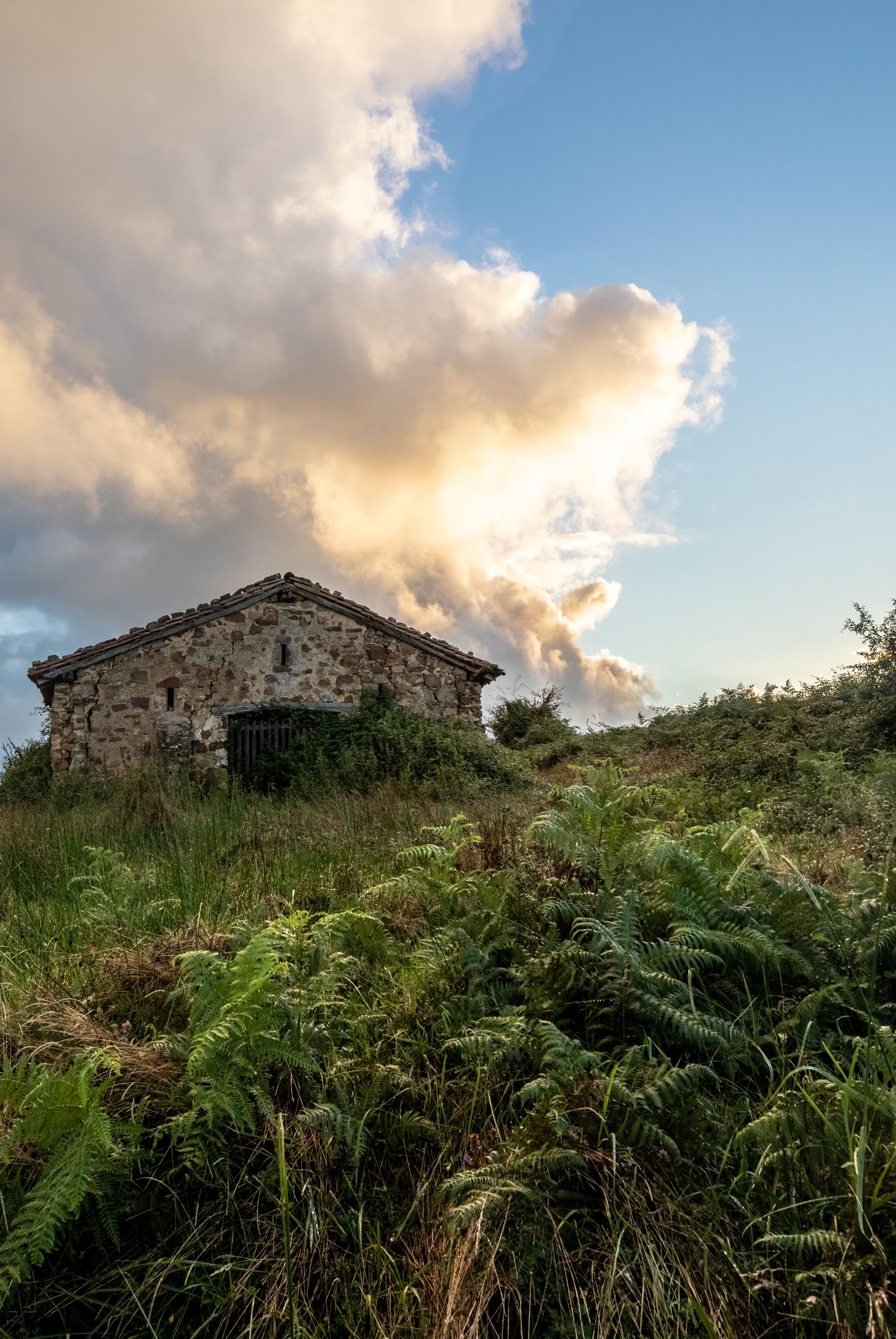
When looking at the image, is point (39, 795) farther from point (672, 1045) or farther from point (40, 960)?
point (672, 1045)

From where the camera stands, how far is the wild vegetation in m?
1.88

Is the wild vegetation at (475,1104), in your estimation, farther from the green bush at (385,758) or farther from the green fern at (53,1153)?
the green bush at (385,758)

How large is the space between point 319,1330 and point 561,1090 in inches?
33.8

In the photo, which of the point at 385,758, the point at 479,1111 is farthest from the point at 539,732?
the point at 479,1111

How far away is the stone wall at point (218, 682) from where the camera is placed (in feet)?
53.6

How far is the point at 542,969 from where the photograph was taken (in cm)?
288

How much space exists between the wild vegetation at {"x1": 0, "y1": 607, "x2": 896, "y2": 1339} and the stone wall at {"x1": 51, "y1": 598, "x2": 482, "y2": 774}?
1261cm

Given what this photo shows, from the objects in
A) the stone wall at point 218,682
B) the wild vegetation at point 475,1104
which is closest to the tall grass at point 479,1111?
the wild vegetation at point 475,1104

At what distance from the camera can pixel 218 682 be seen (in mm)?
16828

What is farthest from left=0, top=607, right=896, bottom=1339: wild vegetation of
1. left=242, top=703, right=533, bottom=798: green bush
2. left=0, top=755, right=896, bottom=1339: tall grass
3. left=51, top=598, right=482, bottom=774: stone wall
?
left=51, top=598, right=482, bottom=774: stone wall

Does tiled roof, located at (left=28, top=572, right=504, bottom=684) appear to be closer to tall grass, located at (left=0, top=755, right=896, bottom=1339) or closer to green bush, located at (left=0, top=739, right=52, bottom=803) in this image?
green bush, located at (left=0, top=739, right=52, bottom=803)

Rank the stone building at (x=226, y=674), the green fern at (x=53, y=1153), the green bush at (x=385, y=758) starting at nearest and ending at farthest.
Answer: the green fern at (x=53, y=1153) → the green bush at (x=385, y=758) → the stone building at (x=226, y=674)

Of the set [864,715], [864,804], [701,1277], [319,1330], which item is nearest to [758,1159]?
[701,1277]

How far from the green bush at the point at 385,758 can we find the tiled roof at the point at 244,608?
1616 mm
